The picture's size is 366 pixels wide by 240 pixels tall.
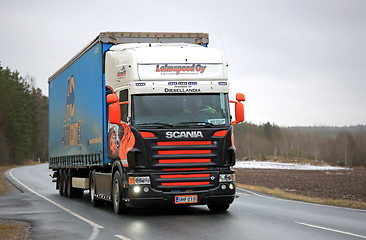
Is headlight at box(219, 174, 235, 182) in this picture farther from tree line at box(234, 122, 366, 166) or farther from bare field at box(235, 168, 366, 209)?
tree line at box(234, 122, 366, 166)

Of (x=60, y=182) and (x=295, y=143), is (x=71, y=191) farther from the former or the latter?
(x=295, y=143)

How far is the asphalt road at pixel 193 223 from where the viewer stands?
32.8 ft

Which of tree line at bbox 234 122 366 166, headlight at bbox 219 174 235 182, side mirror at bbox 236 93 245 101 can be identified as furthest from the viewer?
tree line at bbox 234 122 366 166

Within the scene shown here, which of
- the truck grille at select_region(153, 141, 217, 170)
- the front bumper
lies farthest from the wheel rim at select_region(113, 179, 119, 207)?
the truck grille at select_region(153, 141, 217, 170)

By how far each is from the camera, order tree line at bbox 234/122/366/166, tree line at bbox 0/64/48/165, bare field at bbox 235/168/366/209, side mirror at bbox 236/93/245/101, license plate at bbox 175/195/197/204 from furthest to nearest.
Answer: tree line at bbox 234/122/366/166 < tree line at bbox 0/64/48/165 < bare field at bbox 235/168/366/209 < side mirror at bbox 236/93/245/101 < license plate at bbox 175/195/197/204

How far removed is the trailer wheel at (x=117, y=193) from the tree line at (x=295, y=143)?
9862 centimetres

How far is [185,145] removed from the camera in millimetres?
12609

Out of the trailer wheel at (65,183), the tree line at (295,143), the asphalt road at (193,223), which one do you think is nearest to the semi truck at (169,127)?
the asphalt road at (193,223)

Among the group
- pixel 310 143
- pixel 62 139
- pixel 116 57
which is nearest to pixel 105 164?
pixel 116 57

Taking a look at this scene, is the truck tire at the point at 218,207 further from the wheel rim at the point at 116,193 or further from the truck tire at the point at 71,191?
the truck tire at the point at 71,191

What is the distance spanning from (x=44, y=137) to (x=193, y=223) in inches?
4283

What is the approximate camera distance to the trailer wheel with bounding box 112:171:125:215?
43.7 feet

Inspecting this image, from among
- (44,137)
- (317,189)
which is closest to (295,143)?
(44,137)

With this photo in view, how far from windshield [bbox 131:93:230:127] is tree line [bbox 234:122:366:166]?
99.2m
